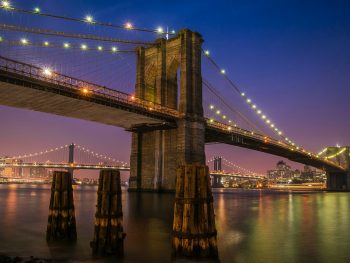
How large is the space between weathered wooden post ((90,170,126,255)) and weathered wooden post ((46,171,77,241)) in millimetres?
2047

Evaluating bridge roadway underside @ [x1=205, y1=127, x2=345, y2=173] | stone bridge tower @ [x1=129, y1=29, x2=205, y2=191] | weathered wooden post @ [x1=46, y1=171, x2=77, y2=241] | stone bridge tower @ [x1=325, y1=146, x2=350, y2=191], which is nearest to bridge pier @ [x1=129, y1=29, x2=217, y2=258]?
stone bridge tower @ [x1=129, y1=29, x2=205, y2=191]

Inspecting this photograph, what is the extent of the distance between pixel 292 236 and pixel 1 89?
31.8 m

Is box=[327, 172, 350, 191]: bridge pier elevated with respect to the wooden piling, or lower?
lower

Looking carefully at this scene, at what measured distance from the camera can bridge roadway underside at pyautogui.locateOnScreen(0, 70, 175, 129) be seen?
36.7 metres

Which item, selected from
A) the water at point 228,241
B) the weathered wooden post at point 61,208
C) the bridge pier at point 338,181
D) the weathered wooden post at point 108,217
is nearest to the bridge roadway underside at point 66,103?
the water at point 228,241

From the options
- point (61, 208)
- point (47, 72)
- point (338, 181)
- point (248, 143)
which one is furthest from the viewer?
point (338, 181)

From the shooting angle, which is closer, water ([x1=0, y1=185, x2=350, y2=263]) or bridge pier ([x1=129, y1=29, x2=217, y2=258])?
water ([x1=0, y1=185, x2=350, y2=263])

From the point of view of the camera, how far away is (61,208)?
11891mm

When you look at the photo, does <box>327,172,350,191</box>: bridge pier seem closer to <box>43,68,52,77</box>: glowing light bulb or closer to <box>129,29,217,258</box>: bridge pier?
<box>129,29,217,258</box>: bridge pier

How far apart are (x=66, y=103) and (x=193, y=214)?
1509 inches

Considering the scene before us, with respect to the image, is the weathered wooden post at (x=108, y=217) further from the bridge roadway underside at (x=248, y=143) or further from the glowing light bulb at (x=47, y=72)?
the bridge roadway underside at (x=248, y=143)

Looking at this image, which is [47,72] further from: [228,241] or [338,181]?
[338,181]

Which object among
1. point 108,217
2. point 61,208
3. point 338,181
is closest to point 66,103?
point 61,208

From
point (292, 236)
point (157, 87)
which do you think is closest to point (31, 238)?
point (292, 236)
